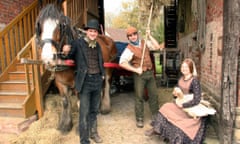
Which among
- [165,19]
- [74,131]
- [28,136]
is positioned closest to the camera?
[28,136]

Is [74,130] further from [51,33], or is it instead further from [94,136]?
[51,33]

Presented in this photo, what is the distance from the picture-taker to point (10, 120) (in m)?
3.68

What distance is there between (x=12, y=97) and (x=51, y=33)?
2.04 meters

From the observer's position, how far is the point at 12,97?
4125 mm

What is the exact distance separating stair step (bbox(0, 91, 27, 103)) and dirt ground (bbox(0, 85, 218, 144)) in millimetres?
482

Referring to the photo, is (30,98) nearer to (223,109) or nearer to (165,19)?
(223,109)

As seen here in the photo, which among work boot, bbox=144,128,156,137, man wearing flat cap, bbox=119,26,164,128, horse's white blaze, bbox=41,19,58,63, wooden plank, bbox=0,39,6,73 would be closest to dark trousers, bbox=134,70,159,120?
man wearing flat cap, bbox=119,26,164,128

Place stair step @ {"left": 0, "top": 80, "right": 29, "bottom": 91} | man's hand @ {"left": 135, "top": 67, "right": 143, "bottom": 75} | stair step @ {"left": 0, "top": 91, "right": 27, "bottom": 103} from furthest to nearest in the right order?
stair step @ {"left": 0, "top": 80, "right": 29, "bottom": 91} < stair step @ {"left": 0, "top": 91, "right": 27, "bottom": 103} < man's hand @ {"left": 135, "top": 67, "right": 143, "bottom": 75}

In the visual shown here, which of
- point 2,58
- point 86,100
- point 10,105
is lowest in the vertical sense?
point 10,105

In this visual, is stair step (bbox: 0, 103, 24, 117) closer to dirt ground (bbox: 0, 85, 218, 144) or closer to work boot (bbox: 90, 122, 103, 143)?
dirt ground (bbox: 0, 85, 218, 144)

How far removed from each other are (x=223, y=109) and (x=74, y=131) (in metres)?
2.43

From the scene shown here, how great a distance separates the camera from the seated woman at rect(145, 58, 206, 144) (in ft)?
9.43

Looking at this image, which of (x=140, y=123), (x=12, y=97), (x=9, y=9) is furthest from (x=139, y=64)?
(x=9, y=9)

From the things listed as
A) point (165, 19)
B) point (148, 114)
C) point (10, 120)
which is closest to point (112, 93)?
point (148, 114)
